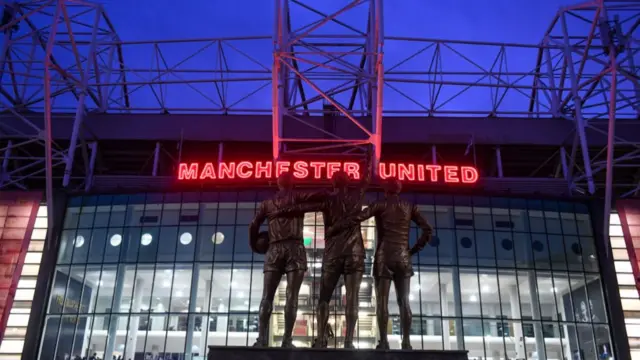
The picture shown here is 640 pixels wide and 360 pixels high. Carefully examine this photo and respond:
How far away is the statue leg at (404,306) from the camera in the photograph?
39.0 feet

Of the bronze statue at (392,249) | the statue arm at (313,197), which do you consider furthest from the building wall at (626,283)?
the statue arm at (313,197)

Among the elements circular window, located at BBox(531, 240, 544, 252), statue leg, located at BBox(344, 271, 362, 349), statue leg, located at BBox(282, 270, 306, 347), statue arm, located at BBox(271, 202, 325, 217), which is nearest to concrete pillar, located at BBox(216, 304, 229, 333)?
circular window, located at BBox(531, 240, 544, 252)

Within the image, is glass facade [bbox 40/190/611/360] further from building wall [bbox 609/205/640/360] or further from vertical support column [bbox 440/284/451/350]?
building wall [bbox 609/205/640/360]

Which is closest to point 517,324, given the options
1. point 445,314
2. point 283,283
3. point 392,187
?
point 445,314

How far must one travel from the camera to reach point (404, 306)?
1216cm

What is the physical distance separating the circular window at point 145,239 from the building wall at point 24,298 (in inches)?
204

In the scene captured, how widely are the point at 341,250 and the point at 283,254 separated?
124 centimetres

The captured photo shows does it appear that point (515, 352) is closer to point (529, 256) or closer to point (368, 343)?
point (529, 256)

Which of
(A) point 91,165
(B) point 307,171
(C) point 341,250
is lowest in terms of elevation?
(C) point 341,250

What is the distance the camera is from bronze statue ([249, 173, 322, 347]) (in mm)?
12070

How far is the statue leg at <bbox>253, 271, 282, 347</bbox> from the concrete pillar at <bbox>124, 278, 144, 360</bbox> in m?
19.3

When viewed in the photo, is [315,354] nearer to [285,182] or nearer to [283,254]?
[283,254]

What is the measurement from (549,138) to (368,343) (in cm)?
2068

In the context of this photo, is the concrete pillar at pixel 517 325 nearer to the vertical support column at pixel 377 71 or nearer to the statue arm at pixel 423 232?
the vertical support column at pixel 377 71
